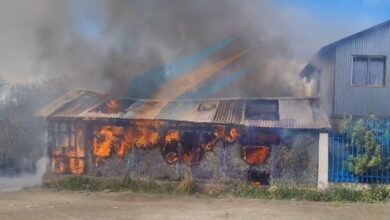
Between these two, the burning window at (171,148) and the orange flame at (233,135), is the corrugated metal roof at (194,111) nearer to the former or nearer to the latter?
the orange flame at (233,135)

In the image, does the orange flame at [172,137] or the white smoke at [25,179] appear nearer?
the orange flame at [172,137]

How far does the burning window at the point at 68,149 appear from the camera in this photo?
15906 millimetres

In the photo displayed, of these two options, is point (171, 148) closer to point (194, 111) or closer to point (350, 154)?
point (194, 111)

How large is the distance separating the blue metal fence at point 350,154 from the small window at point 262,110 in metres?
2.10

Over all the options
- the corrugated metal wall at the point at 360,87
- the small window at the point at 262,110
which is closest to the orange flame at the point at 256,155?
the small window at the point at 262,110

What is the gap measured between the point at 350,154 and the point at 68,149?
939cm

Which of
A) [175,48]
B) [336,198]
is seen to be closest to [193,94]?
[175,48]

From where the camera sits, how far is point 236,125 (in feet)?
48.0

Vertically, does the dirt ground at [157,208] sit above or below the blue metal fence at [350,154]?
below

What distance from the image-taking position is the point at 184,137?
50.3 ft

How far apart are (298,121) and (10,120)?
11895 millimetres

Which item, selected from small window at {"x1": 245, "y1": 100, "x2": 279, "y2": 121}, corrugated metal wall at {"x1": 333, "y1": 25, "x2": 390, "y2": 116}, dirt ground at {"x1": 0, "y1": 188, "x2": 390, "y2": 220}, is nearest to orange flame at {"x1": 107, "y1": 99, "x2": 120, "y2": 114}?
dirt ground at {"x1": 0, "y1": 188, "x2": 390, "y2": 220}

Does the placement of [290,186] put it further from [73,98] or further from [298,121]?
[73,98]

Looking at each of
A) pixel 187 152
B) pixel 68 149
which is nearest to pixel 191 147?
pixel 187 152
